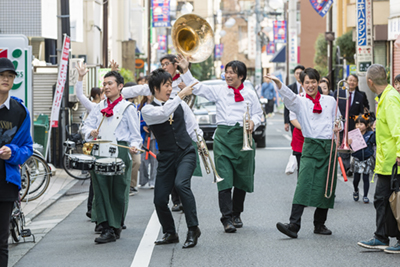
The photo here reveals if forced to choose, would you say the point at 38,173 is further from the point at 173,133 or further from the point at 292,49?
the point at 292,49

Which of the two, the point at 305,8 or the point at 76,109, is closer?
the point at 76,109

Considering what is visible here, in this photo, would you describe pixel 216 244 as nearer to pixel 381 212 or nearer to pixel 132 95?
pixel 381 212

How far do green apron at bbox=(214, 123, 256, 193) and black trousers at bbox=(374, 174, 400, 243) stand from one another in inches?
68.9

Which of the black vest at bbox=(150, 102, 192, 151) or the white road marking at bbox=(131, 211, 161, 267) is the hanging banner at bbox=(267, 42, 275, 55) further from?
the black vest at bbox=(150, 102, 192, 151)

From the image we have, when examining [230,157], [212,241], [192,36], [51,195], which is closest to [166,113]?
[230,157]

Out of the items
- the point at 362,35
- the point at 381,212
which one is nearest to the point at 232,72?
the point at 381,212

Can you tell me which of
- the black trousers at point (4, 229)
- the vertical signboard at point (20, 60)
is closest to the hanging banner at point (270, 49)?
the vertical signboard at point (20, 60)

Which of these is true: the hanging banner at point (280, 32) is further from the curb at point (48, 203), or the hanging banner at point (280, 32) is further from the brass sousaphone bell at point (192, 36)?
the brass sousaphone bell at point (192, 36)

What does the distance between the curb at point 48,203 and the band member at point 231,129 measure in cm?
276

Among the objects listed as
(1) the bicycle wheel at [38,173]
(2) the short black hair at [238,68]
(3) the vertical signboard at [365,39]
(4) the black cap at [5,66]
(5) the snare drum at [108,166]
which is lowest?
(1) the bicycle wheel at [38,173]

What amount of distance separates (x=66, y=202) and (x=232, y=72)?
4.09 meters

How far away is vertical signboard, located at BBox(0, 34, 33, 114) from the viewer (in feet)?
31.5

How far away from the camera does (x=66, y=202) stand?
10.5m

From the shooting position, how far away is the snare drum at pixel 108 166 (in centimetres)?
682
